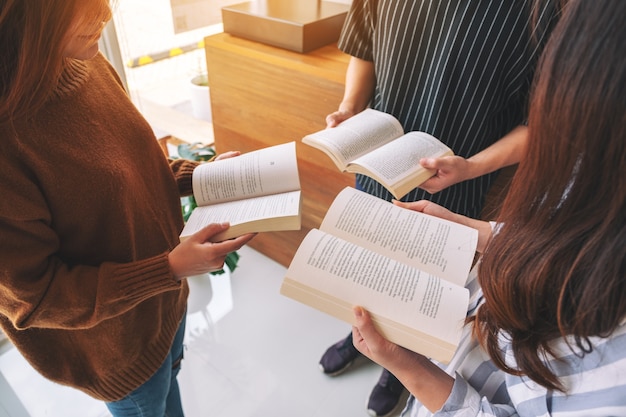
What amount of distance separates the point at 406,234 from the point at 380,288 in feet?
0.55

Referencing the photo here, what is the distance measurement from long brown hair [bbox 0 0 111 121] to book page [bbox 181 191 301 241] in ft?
1.07

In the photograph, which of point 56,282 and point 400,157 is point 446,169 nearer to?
point 400,157

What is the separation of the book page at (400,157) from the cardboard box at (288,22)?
2.05 feet

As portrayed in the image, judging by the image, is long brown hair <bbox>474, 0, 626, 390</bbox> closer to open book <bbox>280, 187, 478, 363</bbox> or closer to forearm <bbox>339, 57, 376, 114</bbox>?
open book <bbox>280, 187, 478, 363</bbox>

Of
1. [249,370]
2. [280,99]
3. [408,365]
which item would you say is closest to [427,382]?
[408,365]

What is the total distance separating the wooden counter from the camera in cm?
137

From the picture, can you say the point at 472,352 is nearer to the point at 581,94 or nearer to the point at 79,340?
the point at 581,94

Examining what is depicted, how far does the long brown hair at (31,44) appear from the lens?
19.1 inches

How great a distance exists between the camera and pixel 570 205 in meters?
0.44

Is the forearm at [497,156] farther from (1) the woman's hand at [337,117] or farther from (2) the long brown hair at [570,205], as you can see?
(2) the long brown hair at [570,205]

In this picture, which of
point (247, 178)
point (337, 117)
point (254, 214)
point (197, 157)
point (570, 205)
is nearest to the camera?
point (570, 205)

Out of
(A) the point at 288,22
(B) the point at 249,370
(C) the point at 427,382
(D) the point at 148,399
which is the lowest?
(B) the point at 249,370

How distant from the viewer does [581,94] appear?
0.39 m

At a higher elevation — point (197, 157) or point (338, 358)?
point (197, 157)
